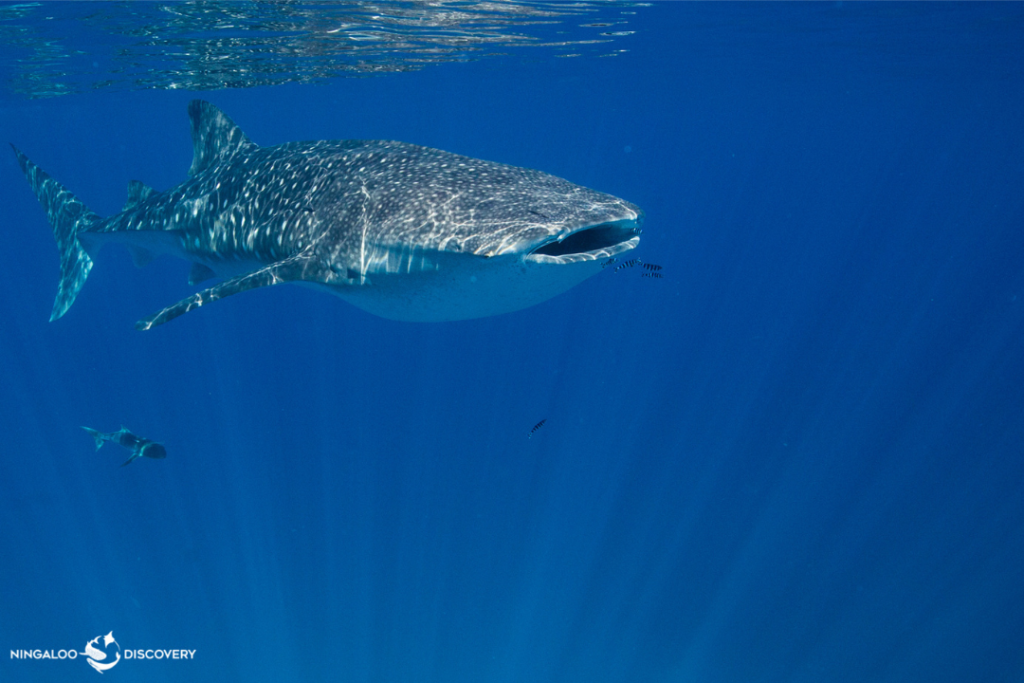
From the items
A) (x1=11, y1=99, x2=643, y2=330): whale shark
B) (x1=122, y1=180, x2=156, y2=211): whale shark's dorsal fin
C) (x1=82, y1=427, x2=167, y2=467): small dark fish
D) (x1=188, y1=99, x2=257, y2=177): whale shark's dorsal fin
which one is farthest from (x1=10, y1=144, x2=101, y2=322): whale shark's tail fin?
(x1=82, y1=427, x2=167, y2=467): small dark fish

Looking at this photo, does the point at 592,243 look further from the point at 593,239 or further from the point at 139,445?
the point at 139,445

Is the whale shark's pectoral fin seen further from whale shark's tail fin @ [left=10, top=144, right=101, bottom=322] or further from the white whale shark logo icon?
the white whale shark logo icon

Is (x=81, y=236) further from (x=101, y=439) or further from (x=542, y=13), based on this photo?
(x=542, y=13)

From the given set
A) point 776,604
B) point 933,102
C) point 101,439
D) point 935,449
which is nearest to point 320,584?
point 101,439

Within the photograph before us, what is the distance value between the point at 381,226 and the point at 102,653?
1564 centimetres

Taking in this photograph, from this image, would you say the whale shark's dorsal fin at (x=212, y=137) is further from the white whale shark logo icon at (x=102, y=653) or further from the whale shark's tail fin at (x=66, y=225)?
the white whale shark logo icon at (x=102, y=653)

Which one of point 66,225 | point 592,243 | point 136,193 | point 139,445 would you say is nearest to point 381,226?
point 592,243

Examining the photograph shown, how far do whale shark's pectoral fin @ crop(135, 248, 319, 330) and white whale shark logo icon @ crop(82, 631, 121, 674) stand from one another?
1359cm

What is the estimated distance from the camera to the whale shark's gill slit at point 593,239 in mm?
4277

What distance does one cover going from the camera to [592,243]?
4.48 meters

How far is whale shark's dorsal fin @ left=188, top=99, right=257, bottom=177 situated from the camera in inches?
295

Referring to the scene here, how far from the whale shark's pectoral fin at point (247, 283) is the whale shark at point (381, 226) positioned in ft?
0.04

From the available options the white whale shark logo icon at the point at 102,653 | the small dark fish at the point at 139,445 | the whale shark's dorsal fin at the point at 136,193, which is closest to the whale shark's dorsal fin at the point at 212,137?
the whale shark's dorsal fin at the point at 136,193

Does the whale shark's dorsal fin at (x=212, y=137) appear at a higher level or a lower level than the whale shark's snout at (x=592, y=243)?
lower
